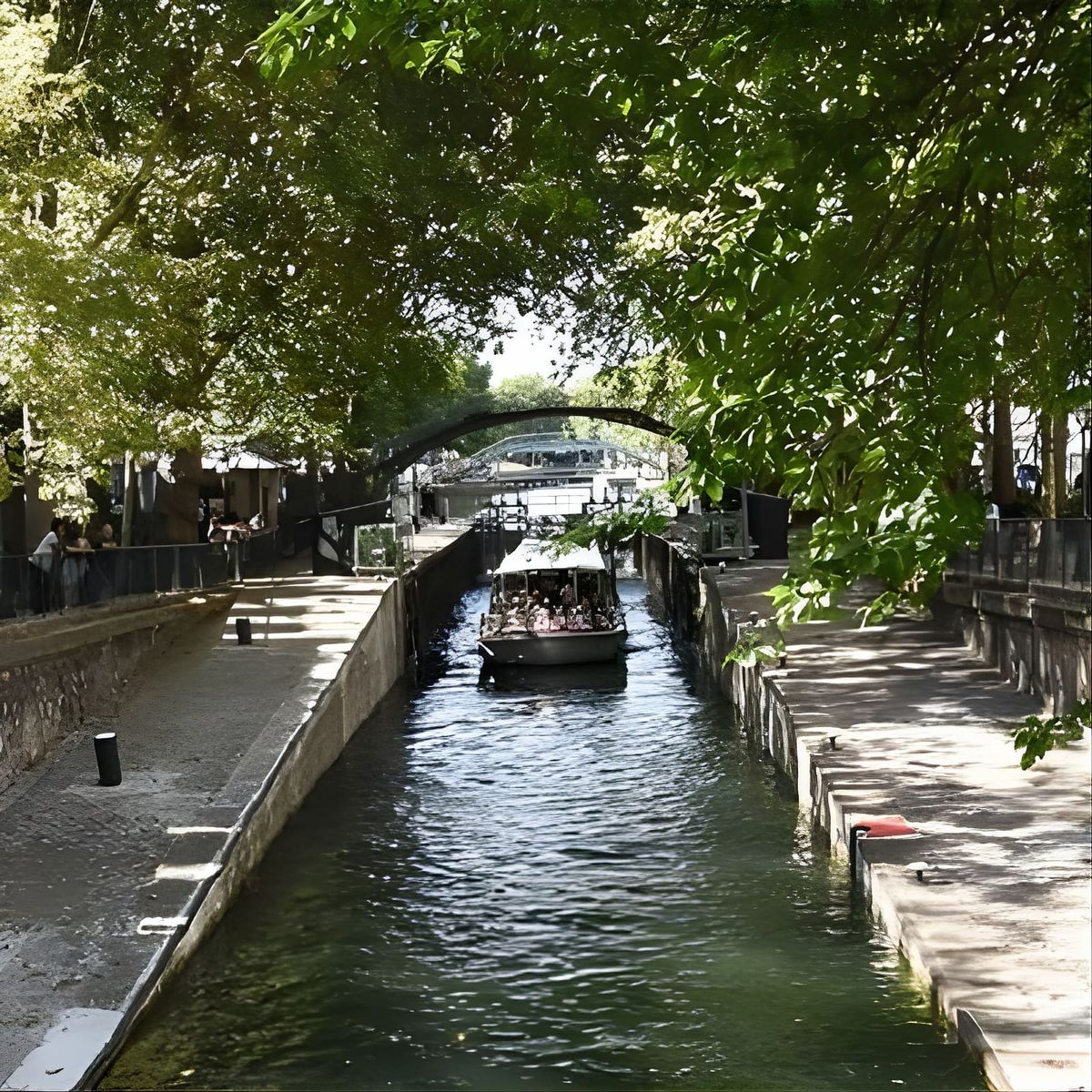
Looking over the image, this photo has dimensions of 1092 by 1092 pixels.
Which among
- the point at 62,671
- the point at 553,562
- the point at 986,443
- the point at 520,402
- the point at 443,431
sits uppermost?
the point at 520,402

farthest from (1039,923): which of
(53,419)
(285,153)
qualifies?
(285,153)

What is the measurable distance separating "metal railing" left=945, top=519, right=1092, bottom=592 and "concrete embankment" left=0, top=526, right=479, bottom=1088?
375 inches

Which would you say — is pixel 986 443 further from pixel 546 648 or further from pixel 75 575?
pixel 75 575

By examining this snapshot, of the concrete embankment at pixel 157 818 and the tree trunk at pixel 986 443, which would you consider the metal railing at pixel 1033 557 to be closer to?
the tree trunk at pixel 986 443

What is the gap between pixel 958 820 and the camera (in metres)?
13.2

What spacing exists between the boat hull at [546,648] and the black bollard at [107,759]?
50.8 feet

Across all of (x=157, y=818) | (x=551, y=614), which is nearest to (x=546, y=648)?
(x=551, y=614)

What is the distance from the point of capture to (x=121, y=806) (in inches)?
576

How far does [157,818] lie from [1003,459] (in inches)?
910

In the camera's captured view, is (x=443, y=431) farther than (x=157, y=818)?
Yes

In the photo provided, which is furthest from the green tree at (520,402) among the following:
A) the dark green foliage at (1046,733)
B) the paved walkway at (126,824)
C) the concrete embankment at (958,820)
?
the dark green foliage at (1046,733)

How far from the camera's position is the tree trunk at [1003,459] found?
31438 millimetres

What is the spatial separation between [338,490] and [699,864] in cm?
3298

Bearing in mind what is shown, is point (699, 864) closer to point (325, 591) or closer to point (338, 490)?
point (325, 591)
